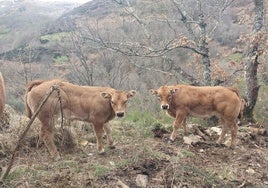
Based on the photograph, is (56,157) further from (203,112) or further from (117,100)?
(203,112)

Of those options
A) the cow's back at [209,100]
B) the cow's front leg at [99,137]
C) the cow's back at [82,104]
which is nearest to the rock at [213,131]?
the cow's back at [209,100]

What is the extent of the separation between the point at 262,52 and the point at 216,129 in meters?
3.18

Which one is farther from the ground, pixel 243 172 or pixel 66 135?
pixel 66 135

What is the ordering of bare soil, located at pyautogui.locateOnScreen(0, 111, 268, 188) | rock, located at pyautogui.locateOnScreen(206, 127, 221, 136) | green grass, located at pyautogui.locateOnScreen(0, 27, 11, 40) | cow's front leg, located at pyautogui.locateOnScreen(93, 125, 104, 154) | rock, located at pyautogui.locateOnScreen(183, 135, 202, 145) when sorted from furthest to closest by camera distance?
green grass, located at pyautogui.locateOnScreen(0, 27, 11, 40) → rock, located at pyautogui.locateOnScreen(206, 127, 221, 136) → rock, located at pyautogui.locateOnScreen(183, 135, 202, 145) → cow's front leg, located at pyautogui.locateOnScreen(93, 125, 104, 154) → bare soil, located at pyautogui.locateOnScreen(0, 111, 268, 188)

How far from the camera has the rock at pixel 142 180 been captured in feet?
23.4

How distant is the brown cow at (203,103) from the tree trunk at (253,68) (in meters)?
3.33

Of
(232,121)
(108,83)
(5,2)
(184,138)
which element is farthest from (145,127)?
(5,2)

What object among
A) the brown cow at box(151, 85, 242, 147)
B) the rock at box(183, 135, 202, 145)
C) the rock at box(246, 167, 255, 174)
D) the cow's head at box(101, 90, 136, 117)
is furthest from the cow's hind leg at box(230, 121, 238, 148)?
the cow's head at box(101, 90, 136, 117)

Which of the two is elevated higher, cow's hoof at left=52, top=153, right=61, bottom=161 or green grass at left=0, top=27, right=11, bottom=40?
cow's hoof at left=52, top=153, right=61, bottom=161

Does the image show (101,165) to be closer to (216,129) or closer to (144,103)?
(216,129)

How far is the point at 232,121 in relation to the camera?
962 centimetres

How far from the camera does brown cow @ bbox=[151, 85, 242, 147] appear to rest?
9578 mm

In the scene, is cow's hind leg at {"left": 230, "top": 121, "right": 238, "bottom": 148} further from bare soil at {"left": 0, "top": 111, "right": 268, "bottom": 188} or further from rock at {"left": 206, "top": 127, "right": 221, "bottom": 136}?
rock at {"left": 206, "top": 127, "right": 221, "bottom": 136}

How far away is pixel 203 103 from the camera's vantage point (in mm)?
9742
